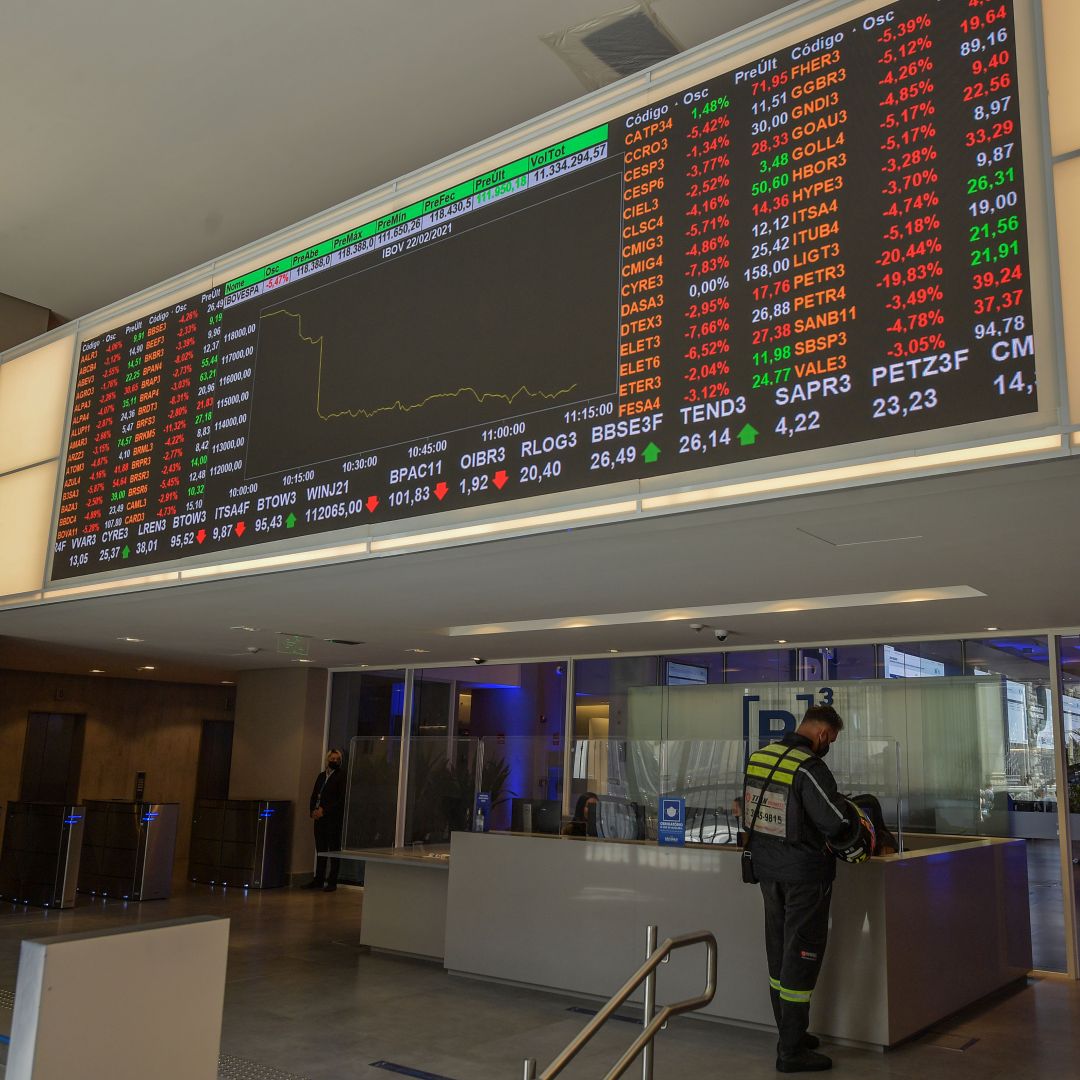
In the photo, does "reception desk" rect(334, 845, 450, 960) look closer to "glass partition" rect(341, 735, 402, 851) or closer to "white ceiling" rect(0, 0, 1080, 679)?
"glass partition" rect(341, 735, 402, 851)

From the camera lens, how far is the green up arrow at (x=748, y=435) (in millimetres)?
3824

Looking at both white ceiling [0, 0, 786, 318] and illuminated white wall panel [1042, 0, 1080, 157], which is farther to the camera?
white ceiling [0, 0, 786, 318]

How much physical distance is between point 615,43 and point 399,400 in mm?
2073

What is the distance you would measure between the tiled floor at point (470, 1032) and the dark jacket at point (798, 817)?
981mm

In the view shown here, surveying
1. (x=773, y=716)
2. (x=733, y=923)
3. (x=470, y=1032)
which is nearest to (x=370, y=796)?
(x=773, y=716)

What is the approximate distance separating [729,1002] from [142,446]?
4841mm

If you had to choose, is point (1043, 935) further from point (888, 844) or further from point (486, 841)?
point (486, 841)

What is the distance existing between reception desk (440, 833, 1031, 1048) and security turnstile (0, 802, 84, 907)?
500 cm

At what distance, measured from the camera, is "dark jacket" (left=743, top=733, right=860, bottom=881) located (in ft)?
16.0

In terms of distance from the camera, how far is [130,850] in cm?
1101

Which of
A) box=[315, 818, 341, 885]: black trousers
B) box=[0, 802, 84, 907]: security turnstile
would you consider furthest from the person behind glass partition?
box=[0, 802, 84, 907]: security turnstile

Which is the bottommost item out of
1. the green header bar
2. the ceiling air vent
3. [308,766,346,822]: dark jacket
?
[308,766,346,822]: dark jacket

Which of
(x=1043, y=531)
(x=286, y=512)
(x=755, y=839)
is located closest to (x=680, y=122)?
(x=1043, y=531)

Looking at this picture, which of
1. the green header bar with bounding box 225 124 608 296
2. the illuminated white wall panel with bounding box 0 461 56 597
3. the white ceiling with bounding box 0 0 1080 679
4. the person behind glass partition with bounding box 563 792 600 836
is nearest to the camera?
the white ceiling with bounding box 0 0 1080 679
